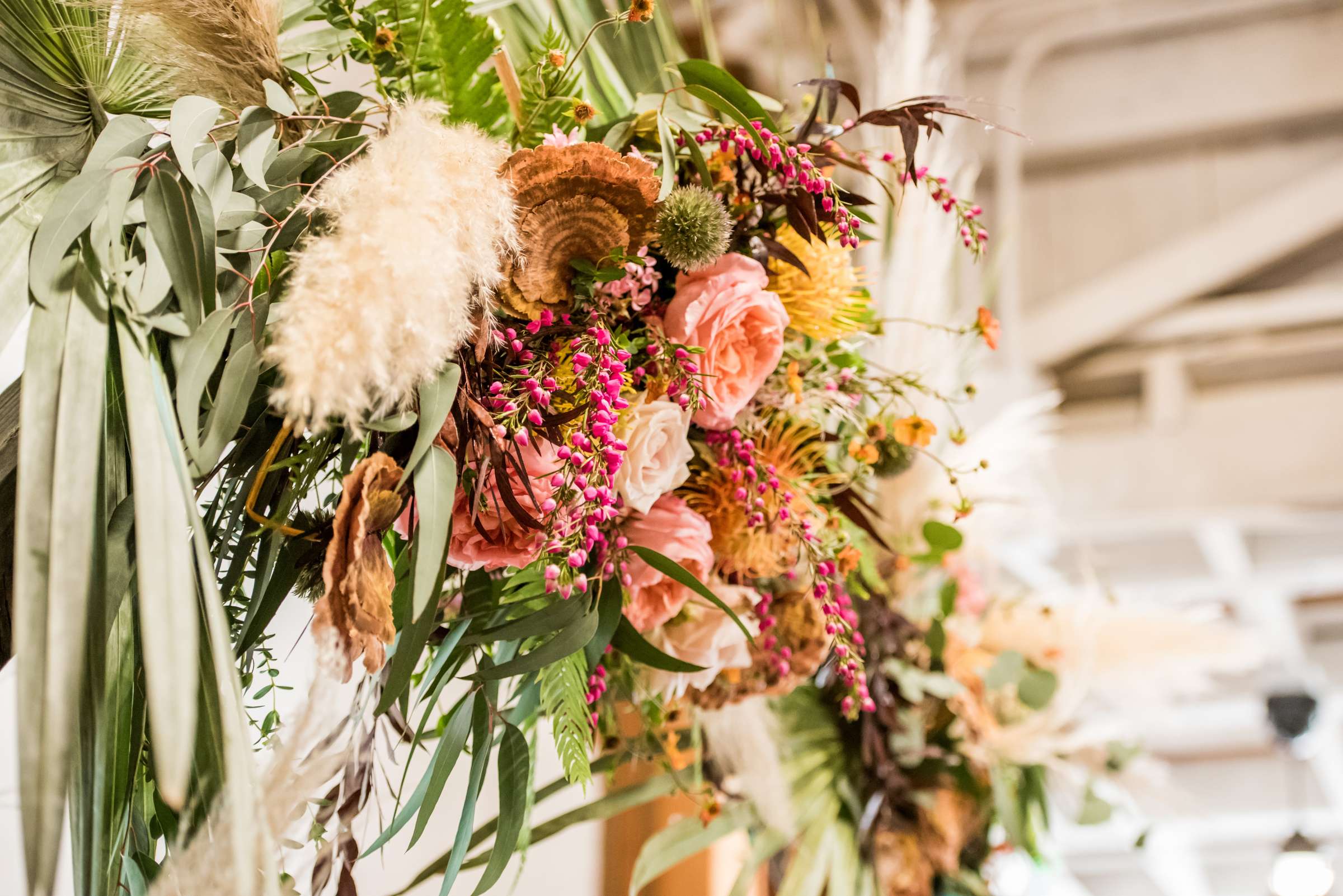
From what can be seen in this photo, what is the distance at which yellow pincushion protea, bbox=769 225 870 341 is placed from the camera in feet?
2.18

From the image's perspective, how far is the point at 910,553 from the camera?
1087 millimetres

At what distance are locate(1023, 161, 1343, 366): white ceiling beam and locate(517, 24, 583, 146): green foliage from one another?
2.51 meters

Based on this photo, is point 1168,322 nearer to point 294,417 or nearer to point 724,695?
point 724,695

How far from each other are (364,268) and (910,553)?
81cm

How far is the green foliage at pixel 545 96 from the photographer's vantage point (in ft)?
2.01

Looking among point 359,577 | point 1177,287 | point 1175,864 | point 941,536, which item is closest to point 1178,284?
point 1177,287

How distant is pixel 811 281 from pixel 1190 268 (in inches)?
99.7

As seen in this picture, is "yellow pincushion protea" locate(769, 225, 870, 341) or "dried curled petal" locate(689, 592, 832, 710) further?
"dried curled petal" locate(689, 592, 832, 710)

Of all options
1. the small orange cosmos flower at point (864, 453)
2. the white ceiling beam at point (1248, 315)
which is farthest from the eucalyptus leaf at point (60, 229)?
the white ceiling beam at point (1248, 315)

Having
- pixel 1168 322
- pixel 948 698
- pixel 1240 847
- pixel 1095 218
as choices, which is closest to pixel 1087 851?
pixel 1240 847

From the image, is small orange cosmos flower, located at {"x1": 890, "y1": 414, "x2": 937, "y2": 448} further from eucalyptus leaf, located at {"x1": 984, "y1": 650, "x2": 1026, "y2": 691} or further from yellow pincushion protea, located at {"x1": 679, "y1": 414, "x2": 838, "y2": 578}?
eucalyptus leaf, located at {"x1": 984, "y1": 650, "x2": 1026, "y2": 691}

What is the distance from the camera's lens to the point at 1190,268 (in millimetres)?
2797

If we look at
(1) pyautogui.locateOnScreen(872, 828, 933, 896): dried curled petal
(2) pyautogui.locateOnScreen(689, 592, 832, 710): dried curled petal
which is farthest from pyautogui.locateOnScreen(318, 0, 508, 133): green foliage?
(1) pyautogui.locateOnScreen(872, 828, 933, 896): dried curled petal

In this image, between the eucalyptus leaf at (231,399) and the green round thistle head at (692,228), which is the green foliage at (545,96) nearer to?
the green round thistle head at (692,228)
